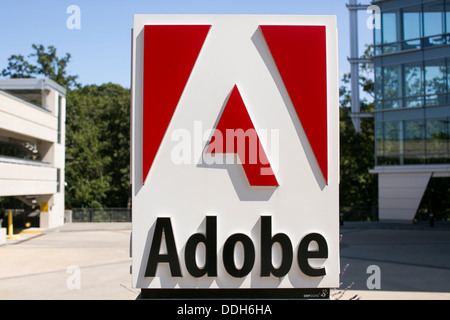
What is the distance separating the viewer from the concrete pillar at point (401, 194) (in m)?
35.0

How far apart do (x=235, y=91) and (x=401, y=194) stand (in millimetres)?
35101

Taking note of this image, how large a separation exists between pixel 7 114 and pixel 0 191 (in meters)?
5.13

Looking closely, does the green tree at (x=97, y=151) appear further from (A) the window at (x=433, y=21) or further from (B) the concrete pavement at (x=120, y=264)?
(A) the window at (x=433, y=21)

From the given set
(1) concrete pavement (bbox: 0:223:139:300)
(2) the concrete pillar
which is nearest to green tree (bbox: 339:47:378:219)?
(2) the concrete pillar

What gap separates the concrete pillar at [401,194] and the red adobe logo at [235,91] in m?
33.9

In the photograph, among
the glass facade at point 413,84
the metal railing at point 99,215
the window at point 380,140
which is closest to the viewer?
the glass facade at point 413,84

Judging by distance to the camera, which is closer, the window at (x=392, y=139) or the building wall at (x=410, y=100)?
the building wall at (x=410, y=100)

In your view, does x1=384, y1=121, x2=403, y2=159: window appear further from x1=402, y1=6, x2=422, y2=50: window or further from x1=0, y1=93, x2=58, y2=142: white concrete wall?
x1=0, y1=93, x2=58, y2=142: white concrete wall

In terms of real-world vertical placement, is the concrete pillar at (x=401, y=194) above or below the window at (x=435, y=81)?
below

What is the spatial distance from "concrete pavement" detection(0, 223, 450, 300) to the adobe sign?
6483 mm

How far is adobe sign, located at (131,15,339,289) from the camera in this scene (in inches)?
132

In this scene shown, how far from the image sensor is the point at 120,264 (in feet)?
69.0

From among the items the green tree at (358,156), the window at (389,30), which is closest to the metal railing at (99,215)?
the green tree at (358,156)

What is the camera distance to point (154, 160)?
3.37 metres
